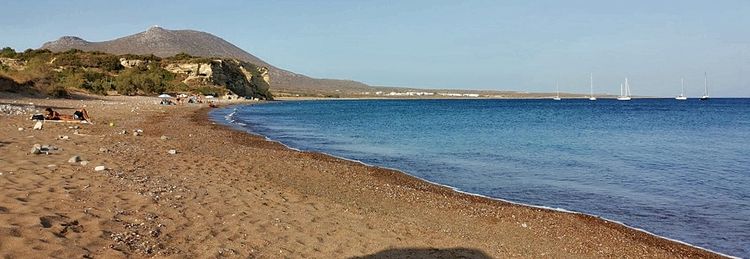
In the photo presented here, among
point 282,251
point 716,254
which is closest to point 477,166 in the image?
point 716,254

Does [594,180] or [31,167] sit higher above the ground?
[31,167]

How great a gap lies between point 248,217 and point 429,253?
107 inches

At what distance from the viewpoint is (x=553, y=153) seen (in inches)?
893

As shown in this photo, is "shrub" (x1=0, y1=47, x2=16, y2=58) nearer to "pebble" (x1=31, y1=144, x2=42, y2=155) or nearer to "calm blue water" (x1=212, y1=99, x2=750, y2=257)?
"calm blue water" (x1=212, y1=99, x2=750, y2=257)

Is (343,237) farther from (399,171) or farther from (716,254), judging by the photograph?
(399,171)

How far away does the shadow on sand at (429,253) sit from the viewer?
6.91 metres

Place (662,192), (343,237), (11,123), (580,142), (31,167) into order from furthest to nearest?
(580,142) → (11,123) → (662,192) → (31,167) → (343,237)

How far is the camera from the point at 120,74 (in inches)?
3455

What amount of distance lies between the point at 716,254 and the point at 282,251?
6841 mm

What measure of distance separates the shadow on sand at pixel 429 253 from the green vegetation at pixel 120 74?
5264 centimetres

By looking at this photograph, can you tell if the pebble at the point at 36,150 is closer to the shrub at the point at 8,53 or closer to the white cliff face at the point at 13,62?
the white cliff face at the point at 13,62

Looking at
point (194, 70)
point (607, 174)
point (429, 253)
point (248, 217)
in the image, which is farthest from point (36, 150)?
point (194, 70)

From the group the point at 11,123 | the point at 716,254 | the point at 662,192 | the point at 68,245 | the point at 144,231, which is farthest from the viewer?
the point at 11,123

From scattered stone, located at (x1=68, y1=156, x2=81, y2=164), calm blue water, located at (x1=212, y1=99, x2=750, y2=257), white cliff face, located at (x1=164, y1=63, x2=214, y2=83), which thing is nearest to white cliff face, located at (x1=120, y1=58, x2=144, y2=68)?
white cliff face, located at (x1=164, y1=63, x2=214, y2=83)
